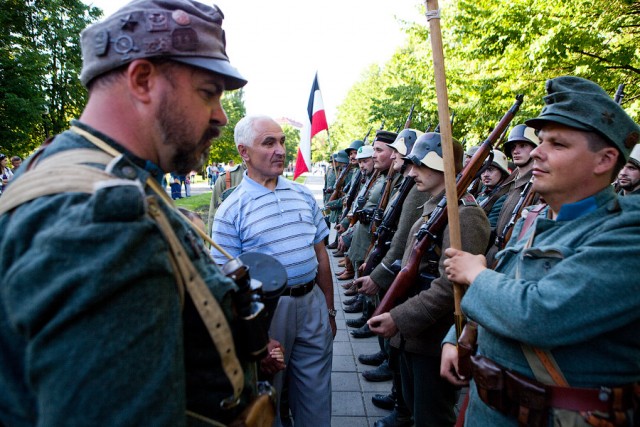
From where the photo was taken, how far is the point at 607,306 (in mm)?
1519

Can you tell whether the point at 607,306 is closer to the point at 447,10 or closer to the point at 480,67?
the point at 480,67

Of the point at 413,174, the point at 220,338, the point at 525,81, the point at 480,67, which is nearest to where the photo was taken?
the point at 220,338

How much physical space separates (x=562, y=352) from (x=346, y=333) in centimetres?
451

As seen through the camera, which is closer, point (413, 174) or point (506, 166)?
point (413, 174)

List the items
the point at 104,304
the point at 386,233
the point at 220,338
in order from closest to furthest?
the point at 104,304 < the point at 220,338 < the point at 386,233

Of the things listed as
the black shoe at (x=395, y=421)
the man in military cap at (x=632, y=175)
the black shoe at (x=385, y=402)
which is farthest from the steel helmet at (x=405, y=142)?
the black shoe at (x=395, y=421)

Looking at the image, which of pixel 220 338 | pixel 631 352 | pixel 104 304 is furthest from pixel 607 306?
pixel 104 304

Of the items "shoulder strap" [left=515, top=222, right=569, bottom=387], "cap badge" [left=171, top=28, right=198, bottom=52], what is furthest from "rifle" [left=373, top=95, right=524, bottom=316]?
"cap badge" [left=171, top=28, right=198, bottom=52]

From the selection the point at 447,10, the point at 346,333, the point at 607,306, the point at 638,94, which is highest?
the point at 447,10

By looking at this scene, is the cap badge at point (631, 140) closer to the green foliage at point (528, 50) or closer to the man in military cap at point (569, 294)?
the man in military cap at point (569, 294)

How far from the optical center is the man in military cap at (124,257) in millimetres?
805

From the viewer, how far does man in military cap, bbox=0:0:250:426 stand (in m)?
0.81

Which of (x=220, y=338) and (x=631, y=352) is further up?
(x=220, y=338)

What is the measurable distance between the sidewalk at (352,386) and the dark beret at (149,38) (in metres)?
3.55
